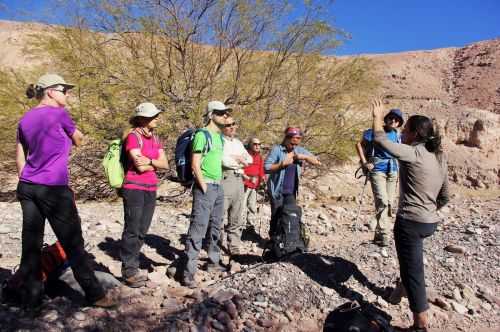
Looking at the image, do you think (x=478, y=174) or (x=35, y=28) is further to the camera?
(x=478, y=174)

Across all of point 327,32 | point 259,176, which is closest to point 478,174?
point 327,32

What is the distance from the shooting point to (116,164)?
3258mm

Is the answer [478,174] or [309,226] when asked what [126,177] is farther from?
[478,174]

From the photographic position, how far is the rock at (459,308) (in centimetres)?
357

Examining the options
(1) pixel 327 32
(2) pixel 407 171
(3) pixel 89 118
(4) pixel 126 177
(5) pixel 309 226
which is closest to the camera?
(2) pixel 407 171

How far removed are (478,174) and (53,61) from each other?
11859 mm

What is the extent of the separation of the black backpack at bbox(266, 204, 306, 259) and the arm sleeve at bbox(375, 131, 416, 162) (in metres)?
1.57

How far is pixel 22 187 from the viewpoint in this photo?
267cm

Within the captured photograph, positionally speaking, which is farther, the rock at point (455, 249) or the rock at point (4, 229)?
the rock at point (4, 229)

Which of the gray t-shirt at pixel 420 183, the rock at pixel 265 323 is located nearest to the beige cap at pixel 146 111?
the rock at pixel 265 323

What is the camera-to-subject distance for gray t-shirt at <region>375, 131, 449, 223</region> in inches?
117

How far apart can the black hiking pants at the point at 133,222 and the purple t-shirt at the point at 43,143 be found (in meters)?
0.63

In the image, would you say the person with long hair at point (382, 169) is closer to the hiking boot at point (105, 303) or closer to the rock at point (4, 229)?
the hiking boot at point (105, 303)

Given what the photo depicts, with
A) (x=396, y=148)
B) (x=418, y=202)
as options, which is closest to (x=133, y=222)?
(x=396, y=148)
